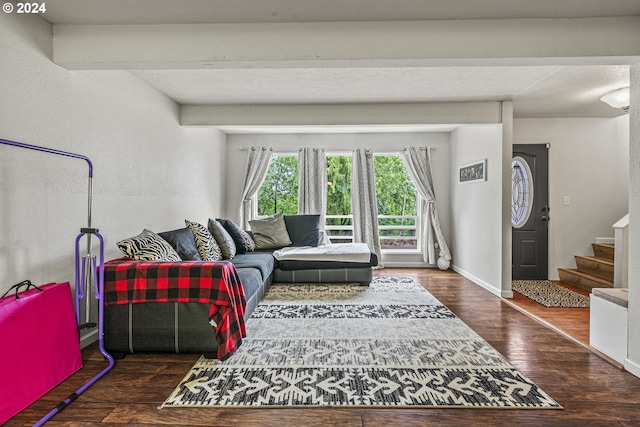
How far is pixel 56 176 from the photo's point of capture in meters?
2.47

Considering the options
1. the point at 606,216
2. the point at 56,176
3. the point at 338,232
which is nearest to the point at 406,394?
the point at 56,176

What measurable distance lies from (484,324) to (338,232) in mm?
3492

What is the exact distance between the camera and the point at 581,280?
4734mm

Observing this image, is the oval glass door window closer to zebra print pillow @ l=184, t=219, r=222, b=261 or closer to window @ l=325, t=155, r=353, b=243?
window @ l=325, t=155, r=353, b=243

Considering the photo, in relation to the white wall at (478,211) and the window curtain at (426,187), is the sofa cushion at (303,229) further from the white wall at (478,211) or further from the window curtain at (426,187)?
the white wall at (478,211)

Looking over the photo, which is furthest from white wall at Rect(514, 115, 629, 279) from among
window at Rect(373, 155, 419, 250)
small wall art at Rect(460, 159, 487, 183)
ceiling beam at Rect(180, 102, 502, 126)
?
window at Rect(373, 155, 419, 250)

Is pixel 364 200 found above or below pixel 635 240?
above

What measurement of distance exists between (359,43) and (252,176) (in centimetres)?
411

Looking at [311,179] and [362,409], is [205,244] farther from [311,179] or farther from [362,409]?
[311,179]

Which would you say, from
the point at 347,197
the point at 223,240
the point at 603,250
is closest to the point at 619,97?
the point at 603,250

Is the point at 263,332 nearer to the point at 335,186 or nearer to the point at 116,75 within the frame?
the point at 116,75

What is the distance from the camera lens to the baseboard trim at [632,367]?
227 centimetres

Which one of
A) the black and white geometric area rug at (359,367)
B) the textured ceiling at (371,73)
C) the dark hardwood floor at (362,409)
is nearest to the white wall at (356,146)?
the textured ceiling at (371,73)

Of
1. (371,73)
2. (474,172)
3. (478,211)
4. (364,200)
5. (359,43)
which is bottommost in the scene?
(478,211)
